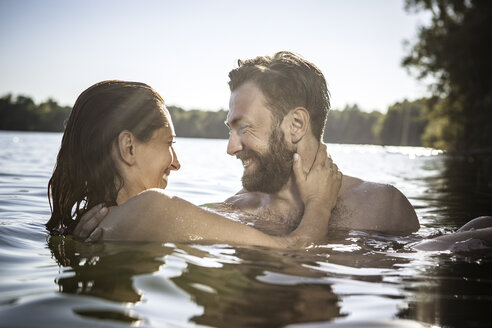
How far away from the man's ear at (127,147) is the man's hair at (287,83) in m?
1.24

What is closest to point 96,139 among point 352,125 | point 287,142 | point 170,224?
point 170,224

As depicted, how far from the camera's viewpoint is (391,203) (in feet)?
13.2

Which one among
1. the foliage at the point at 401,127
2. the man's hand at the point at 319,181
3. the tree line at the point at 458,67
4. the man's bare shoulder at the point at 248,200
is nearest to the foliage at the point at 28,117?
the foliage at the point at 401,127

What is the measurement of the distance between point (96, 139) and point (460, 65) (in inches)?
1036

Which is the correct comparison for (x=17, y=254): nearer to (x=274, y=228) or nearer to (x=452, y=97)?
(x=274, y=228)

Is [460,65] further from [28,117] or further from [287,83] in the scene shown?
[28,117]

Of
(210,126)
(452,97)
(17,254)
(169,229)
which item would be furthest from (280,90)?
(210,126)

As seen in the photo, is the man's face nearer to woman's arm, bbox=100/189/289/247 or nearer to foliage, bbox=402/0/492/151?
woman's arm, bbox=100/189/289/247

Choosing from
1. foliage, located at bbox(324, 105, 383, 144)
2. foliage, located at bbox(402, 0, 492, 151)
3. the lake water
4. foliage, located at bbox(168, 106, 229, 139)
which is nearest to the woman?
the lake water

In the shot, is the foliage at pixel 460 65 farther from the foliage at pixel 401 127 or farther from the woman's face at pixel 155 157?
the foliage at pixel 401 127

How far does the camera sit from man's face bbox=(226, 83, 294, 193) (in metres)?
4.03

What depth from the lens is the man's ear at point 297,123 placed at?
4.10m

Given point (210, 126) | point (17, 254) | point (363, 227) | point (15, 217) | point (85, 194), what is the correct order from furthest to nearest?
point (210, 126) < point (15, 217) < point (363, 227) < point (85, 194) < point (17, 254)

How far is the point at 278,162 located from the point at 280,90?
0.63 metres
